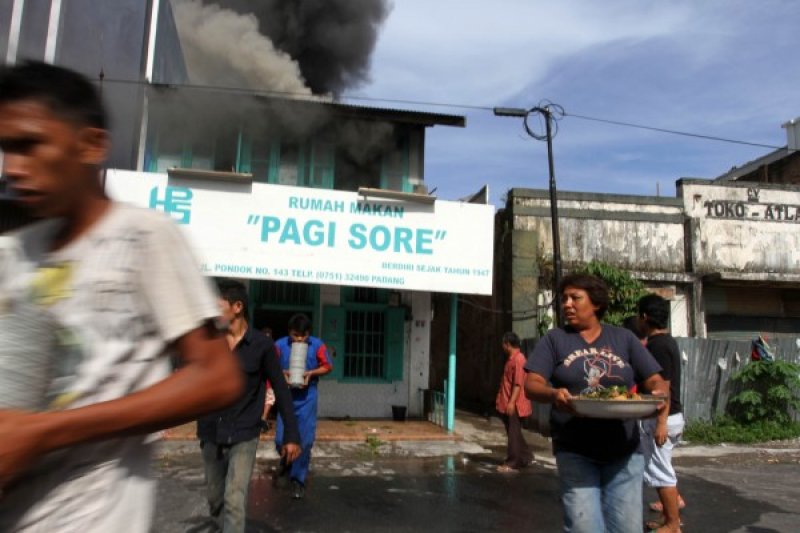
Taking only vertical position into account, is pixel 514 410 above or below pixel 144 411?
below

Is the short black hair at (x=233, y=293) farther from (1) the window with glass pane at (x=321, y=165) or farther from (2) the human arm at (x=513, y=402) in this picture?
(1) the window with glass pane at (x=321, y=165)

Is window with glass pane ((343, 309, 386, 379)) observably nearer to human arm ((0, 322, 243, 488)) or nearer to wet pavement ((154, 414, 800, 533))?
wet pavement ((154, 414, 800, 533))

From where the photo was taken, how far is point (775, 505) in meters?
6.37

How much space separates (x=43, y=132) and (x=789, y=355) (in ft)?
43.0

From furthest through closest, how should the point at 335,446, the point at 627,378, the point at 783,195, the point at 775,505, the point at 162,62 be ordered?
1. the point at 783,195
2. the point at 162,62
3. the point at 335,446
4. the point at 775,505
5. the point at 627,378

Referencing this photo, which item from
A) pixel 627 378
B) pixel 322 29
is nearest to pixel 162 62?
pixel 322 29

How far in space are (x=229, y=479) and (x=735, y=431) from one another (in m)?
9.71

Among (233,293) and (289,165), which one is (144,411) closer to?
(233,293)

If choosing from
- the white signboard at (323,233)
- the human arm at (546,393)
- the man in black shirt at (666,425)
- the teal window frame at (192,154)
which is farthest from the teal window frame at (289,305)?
the human arm at (546,393)

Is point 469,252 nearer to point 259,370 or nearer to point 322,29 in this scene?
point 259,370

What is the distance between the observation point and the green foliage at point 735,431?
33.9 feet

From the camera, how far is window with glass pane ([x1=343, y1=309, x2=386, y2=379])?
37.7 feet

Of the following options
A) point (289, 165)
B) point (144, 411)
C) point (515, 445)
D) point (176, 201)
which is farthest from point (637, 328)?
point (289, 165)

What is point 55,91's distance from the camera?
1.09m
